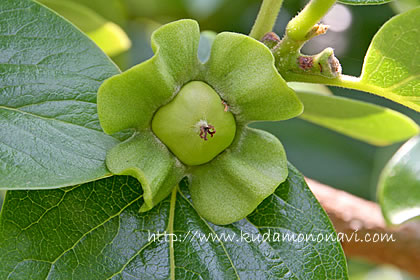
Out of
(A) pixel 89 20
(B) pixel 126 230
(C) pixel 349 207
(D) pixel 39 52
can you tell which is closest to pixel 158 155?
(B) pixel 126 230

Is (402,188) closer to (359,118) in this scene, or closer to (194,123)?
(359,118)

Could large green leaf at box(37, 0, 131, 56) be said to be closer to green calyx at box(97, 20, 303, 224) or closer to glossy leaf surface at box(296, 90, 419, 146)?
glossy leaf surface at box(296, 90, 419, 146)

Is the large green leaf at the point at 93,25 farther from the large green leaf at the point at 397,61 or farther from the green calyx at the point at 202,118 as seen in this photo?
the large green leaf at the point at 397,61

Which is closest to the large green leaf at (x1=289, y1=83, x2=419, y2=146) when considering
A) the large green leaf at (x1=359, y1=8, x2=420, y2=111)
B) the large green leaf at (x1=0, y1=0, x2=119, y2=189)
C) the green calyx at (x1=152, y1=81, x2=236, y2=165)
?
the large green leaf at (x1=359, y1=8, x2=420, y2=111)

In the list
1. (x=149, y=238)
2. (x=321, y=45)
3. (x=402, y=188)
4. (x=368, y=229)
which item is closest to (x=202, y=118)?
(x=149, y=238)

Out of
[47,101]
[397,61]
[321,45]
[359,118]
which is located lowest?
[321,45]

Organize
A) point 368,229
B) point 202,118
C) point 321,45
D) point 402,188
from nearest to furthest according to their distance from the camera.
A: 1. point 202,118
2. point 402,188
3. point 368,229
4. point 321,45
